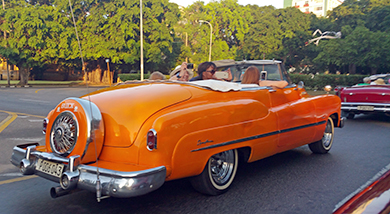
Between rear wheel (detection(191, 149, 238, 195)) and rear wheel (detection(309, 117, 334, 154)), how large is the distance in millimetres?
2534

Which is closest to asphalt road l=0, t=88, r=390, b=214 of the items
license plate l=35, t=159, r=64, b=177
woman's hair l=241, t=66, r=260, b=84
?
license plate l=35, t=159, r=64, b=177

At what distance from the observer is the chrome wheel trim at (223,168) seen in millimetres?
3885

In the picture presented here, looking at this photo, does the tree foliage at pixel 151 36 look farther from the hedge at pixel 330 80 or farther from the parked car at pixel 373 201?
the parked car at pixel 373 201

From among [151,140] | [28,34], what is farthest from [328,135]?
[28,34]

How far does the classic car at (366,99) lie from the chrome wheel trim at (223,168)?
7.62m

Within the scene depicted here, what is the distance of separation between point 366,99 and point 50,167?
951 cm

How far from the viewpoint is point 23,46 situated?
3738cm

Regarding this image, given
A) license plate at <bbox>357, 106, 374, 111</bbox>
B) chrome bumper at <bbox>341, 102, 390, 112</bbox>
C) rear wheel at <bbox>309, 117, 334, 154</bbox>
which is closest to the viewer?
rear wheel at <bbox>309, 117, 334, 154</bbox>

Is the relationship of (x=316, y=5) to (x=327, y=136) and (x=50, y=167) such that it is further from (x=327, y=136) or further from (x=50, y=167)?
(x=50, y=167)

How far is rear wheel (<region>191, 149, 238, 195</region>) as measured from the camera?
371 centimetres

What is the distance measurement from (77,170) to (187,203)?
1213 millimetres

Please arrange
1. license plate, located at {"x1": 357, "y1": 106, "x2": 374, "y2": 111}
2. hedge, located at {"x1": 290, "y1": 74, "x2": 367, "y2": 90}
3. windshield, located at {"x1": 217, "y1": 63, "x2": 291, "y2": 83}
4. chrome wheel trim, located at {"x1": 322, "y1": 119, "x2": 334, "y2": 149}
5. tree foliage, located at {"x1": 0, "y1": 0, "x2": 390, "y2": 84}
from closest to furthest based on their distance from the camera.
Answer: windshield, located at {"x1": 217, "y1": 63, "x2": 291, "y2": 83}, chrome wheel trim, located at {"x1": 322, "y1": 119, "x2": 334, "y2": 149}, license plate, located at {"x1": 357, "y1": 106, "x2": 374, "y2": 111}, hedge, located at {"x1": 290, "y1": 74, "x2": 367, "y2": 90}, tree foliage, located at {"x1": 0, "y1": 0, "x2": 390, "y2": 84}

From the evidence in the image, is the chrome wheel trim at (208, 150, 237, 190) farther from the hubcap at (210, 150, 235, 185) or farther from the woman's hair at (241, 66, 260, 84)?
the woman's hair at (241, 66, 260, 84)

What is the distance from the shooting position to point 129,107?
3369 mm
